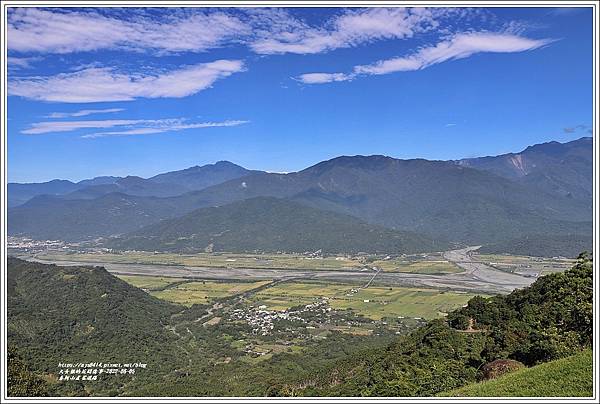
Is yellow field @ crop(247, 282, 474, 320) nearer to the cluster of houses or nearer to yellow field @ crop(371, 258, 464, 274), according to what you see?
the cluster of houses

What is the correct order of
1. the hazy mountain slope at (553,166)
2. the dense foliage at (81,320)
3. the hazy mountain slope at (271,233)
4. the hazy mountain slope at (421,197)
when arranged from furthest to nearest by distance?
the hazy mountain slope at (553,166) → the hazy mountain slope at (421,197) → the hazy mountain slope at (271,233) → the dense foliage at (81,320)

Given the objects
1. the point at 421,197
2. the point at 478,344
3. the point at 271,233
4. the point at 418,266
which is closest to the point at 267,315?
the point at 478,344

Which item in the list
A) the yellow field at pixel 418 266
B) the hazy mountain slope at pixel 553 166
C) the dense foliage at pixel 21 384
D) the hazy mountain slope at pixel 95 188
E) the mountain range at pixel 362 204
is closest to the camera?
the dense foliage at pixel 21 384

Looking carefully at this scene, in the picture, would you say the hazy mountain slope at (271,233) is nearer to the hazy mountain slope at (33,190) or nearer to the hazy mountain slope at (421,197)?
the hazy mountain slope at (421,197)

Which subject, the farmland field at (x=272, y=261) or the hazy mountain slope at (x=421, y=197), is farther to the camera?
the hazy mountain slope at (x=421, y=197)

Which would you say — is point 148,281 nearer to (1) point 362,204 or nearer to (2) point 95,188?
(1) point 362,204

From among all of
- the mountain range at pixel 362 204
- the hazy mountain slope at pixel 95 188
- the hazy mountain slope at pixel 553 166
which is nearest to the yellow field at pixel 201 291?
the mountain range at pixel 362 204
